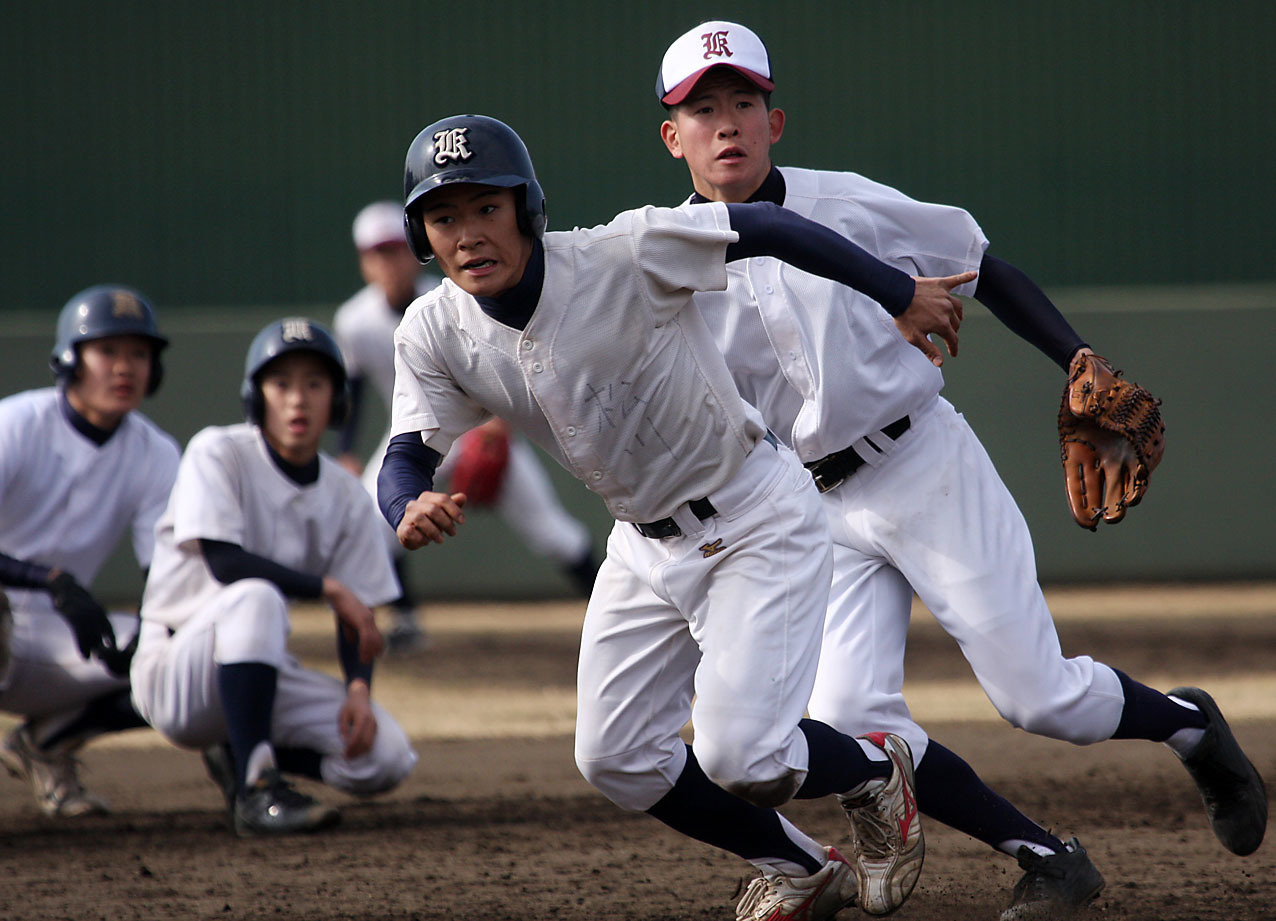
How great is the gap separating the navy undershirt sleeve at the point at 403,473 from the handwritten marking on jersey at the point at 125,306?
216 centimetres

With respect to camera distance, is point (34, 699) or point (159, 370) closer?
Answer: point (34, 699)

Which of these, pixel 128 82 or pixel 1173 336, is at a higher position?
pixel 128 82

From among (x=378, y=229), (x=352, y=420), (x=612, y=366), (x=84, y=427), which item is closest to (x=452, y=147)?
(x=612, y=366)

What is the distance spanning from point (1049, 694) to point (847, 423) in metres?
0.70

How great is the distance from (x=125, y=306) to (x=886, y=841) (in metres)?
2.99

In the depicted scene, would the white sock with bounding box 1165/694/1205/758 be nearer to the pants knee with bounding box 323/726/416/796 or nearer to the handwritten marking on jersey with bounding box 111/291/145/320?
the pants knee with bounding box 323/726/416/796

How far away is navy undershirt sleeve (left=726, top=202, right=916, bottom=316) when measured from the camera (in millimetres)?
2918

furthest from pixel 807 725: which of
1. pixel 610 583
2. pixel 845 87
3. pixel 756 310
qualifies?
pixel 845 87

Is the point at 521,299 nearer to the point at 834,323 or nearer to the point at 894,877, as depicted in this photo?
the point at 834,323

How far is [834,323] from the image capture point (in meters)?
3.30

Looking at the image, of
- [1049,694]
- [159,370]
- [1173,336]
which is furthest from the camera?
[1173,336]

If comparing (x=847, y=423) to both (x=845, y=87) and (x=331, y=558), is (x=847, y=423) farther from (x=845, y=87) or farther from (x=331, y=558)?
(x=845, y=87)

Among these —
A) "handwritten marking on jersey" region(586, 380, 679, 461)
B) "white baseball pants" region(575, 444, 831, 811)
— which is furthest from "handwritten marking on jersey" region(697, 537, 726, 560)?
"handwritten marking on jersey" region(586, 380, 679, 461)

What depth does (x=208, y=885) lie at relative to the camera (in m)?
3.73
